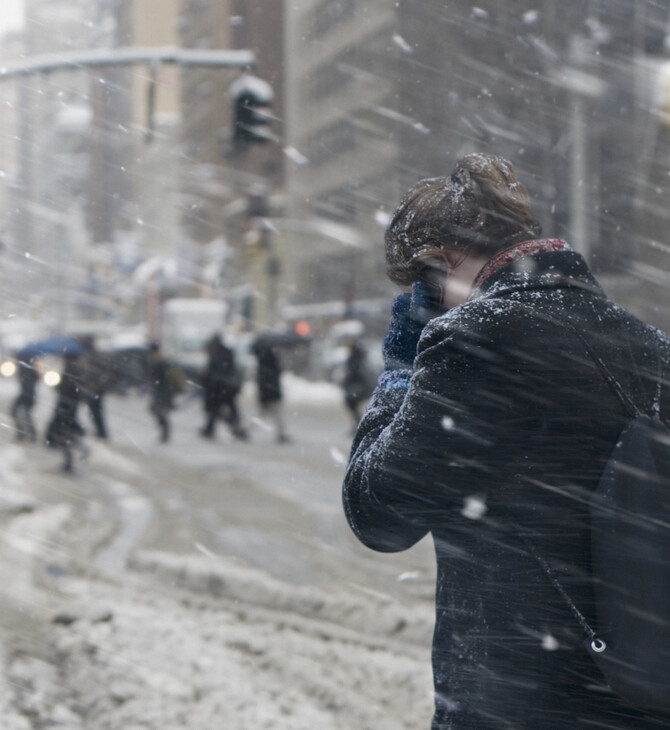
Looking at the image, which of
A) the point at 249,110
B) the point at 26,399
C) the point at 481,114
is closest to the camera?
the point at 249,110

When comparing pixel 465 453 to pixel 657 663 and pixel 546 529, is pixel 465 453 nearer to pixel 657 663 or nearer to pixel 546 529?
pixel 546 529

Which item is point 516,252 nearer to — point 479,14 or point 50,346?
point 50,346

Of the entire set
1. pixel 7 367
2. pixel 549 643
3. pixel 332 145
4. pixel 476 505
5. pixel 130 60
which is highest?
pixel 476 505

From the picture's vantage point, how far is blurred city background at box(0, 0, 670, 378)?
788 inches

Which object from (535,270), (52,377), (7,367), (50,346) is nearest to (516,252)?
(535,270)

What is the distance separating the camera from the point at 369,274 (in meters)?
41.0

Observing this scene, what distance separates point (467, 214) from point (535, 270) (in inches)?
6.1

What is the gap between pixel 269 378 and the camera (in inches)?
639

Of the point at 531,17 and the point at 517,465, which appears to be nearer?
the point at 517,465

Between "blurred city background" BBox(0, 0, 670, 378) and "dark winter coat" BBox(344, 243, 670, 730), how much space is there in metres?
11.5

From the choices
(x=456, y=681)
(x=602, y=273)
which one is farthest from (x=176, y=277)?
(x=456, y=681)

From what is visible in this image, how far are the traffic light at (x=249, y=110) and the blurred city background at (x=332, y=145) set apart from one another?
0.17 meters

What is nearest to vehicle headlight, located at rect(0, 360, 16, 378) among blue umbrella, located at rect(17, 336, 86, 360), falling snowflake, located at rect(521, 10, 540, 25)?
blue umbrella, located at rect(17, 336, 86, 360)

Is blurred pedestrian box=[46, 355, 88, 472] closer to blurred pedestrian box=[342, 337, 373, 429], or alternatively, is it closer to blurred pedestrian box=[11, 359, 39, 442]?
blurred pedestrian box=[11, 359, 39, 442]
